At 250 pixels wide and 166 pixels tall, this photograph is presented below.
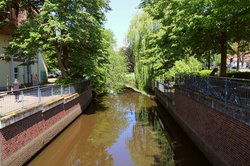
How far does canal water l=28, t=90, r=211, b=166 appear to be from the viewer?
11.4 metres

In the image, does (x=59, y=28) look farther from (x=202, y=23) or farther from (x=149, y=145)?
(x=202, y=23)

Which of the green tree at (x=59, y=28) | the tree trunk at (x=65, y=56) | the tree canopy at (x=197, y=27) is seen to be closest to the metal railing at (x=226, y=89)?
the tree canopy at (x=197, y=27)

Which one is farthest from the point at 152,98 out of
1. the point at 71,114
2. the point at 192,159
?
the point at 192,159

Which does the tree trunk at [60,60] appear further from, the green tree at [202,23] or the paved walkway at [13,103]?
the paved walkway at [13,103]

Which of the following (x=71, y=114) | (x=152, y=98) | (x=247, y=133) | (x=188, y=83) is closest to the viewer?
(x=247, y=133)

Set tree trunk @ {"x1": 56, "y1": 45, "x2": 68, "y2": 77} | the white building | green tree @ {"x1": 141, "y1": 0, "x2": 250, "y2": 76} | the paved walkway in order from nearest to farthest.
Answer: the paved walkway, green tree @ {"x1": 141, "y1": 0, "x2": 250, "y2": 76}, tree trunk @ {"x1": 56, "y1": 45, "x2": 68, "y2": 77}, the white building

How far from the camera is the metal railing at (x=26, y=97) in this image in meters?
10.1

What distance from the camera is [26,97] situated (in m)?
11.9

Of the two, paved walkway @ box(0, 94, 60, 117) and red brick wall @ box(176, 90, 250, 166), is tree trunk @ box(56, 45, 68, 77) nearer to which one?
paved walkway @ box(0, 94, 60, 117)

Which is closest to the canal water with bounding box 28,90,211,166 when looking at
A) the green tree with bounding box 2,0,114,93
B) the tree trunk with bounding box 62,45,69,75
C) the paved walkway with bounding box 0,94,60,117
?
the paved walkway with bounding box 0,94,60,117

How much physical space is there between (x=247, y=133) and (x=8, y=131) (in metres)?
7.39

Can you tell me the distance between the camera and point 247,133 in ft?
24.9

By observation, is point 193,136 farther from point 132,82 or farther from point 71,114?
point 132,82

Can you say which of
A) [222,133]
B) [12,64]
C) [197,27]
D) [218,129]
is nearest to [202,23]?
[197,27]
